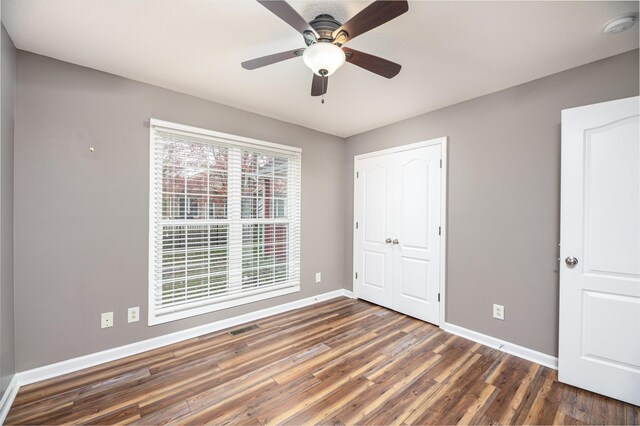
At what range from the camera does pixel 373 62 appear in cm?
172

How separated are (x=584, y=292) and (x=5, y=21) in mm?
4421

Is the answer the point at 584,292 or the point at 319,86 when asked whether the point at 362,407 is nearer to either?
the point at 584,292

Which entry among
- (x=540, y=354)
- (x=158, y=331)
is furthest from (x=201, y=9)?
(x=540, y=354)

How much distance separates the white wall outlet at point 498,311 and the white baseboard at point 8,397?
12.6 ft

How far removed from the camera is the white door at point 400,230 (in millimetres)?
3191

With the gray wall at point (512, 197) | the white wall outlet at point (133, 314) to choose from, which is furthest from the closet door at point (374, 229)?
the white wall outlet at point (133, 314)

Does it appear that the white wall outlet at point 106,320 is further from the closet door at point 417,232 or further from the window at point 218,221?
the closet door at point 417,232

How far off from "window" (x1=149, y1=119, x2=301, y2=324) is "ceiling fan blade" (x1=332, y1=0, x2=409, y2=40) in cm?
199

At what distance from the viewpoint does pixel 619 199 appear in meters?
1.92

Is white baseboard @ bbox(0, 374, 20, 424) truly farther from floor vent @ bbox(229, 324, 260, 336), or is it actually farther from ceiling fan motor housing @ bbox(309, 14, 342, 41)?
ceiling fan motor housing @ bbox(309, 14, 342, 41)

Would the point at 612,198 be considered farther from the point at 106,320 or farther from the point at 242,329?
the point at 106,320

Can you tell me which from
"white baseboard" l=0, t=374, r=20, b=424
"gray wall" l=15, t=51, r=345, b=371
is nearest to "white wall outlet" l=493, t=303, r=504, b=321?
"gray wall" l=15, t=51, r=345, b=371

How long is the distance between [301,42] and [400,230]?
246cm

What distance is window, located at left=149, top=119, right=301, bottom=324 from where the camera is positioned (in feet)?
8.75
